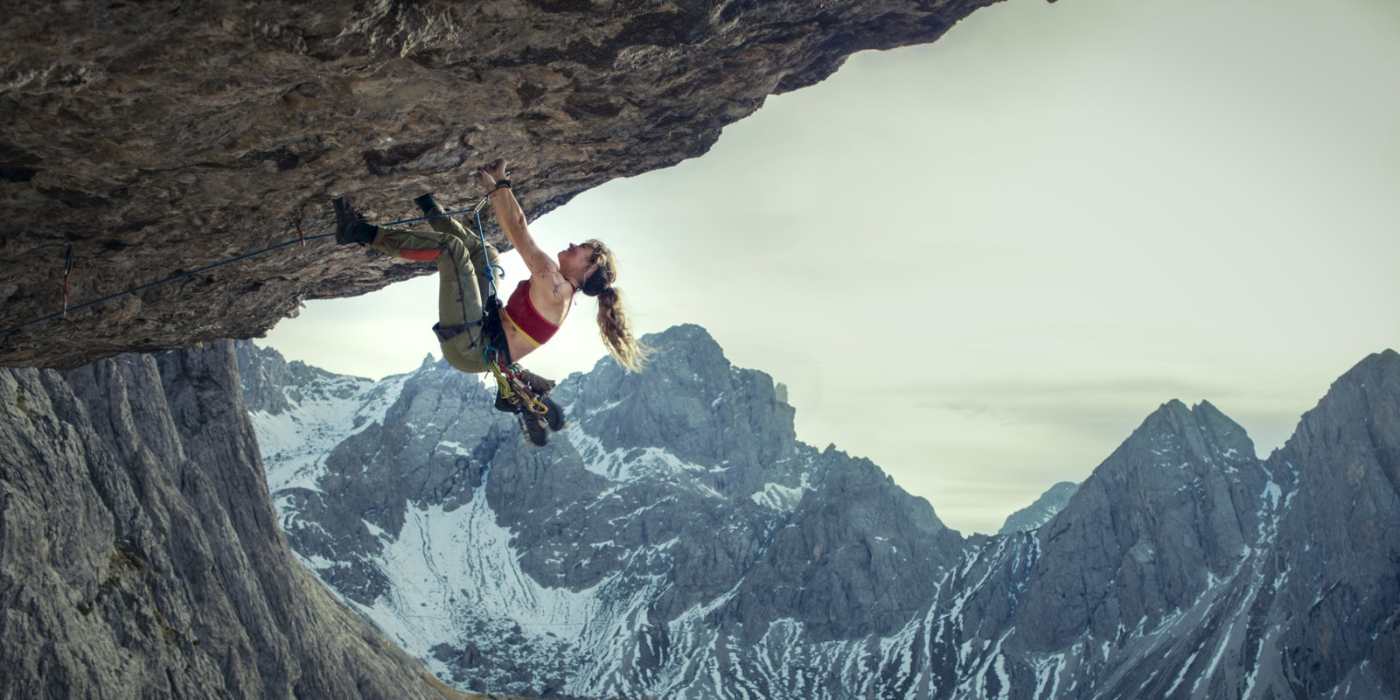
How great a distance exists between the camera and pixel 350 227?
930 centimetres

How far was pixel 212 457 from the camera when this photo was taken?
59938 mm

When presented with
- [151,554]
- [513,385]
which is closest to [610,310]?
[513,385]

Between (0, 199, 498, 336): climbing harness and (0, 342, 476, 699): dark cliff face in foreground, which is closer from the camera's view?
(0, 199, 498, 336): climbing harness

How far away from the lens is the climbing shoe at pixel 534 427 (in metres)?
10.2

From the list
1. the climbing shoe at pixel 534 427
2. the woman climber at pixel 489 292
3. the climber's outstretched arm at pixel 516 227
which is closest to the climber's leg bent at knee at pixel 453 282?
the woman climber at pixel 489 292

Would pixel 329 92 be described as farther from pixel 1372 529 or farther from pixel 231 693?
pixel 1372 529

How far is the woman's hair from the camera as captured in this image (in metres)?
8.95

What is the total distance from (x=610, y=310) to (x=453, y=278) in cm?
159

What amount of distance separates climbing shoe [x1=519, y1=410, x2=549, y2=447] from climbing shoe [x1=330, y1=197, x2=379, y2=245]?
2.56 m

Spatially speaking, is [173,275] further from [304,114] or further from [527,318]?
[527,318]

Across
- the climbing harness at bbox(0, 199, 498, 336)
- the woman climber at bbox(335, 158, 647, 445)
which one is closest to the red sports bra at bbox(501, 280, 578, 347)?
the woman climber at bbox(335, 158, 647, 445)

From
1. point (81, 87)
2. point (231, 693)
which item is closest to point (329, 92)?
point (81, 87)

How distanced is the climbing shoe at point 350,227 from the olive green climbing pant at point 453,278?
0.10 metres

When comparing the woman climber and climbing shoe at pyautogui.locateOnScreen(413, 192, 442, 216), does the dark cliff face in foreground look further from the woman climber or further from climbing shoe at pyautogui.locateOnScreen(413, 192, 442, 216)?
climbing shoe at pyautogui.locateOnScreen(413, 192, 442, 216)
